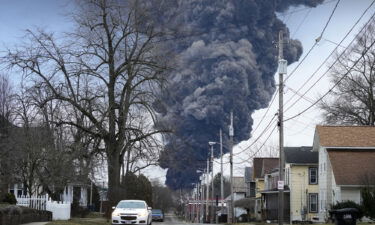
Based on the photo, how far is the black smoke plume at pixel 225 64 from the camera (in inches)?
2872

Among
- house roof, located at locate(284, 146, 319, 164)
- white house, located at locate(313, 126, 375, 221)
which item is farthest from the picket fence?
house roof, located at locate(284, 146, 319, 164)

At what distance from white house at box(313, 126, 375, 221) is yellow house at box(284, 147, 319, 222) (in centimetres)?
588

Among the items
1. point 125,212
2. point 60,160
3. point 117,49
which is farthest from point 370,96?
point 125,212

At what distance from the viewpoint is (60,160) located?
38.9m

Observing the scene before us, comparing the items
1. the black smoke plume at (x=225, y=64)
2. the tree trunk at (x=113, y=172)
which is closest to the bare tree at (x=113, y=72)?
the tree trunk at (x=113, y=172)

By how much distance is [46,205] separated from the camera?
119ft

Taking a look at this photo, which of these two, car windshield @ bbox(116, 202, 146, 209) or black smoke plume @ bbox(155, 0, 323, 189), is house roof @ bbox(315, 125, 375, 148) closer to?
black smoke plume @ bbox(155, 0, 323, 189)

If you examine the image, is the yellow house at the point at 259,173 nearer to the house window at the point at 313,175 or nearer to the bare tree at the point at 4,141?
the house window at the point at 313,175

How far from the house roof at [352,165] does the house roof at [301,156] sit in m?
10.6

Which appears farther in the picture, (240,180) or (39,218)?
(240,180)

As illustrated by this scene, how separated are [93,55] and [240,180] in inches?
3755

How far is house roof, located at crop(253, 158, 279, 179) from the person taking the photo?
7981cm

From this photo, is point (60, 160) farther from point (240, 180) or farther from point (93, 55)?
point (240, 180)

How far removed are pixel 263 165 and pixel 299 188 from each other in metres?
21.1
